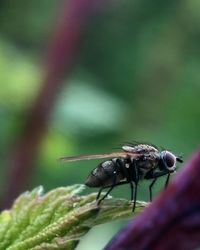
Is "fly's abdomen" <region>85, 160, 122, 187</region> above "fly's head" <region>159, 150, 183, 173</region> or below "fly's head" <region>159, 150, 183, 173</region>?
below

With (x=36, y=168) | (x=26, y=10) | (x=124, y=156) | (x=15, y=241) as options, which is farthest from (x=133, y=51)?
(x=15, y=241)

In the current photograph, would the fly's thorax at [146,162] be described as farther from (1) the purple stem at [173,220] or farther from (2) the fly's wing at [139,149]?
(1) the purple stem at [173,220]

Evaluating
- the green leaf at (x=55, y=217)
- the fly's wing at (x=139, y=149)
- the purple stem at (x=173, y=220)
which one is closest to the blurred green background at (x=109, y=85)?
the fly's wing at (x=139, y=149)

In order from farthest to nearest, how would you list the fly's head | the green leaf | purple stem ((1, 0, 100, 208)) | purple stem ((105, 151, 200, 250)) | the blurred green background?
the blurred green background
purple stem ((1, 0, 100, 208))
the fly's head
the green leaf
purple stem ((105, 151, 200, 250))

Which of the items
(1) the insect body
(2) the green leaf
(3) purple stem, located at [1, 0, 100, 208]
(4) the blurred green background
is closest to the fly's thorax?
(1) the insect body

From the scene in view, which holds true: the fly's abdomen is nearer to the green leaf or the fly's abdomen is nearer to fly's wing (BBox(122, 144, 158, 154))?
fly's wing (BBox(122, 144, 158, 154))

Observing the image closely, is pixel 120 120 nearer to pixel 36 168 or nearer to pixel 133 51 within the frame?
pixel 36 168

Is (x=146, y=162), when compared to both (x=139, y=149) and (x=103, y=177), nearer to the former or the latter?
(x=139, y=149)

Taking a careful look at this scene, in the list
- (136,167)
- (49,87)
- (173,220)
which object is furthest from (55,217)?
(49,87)
